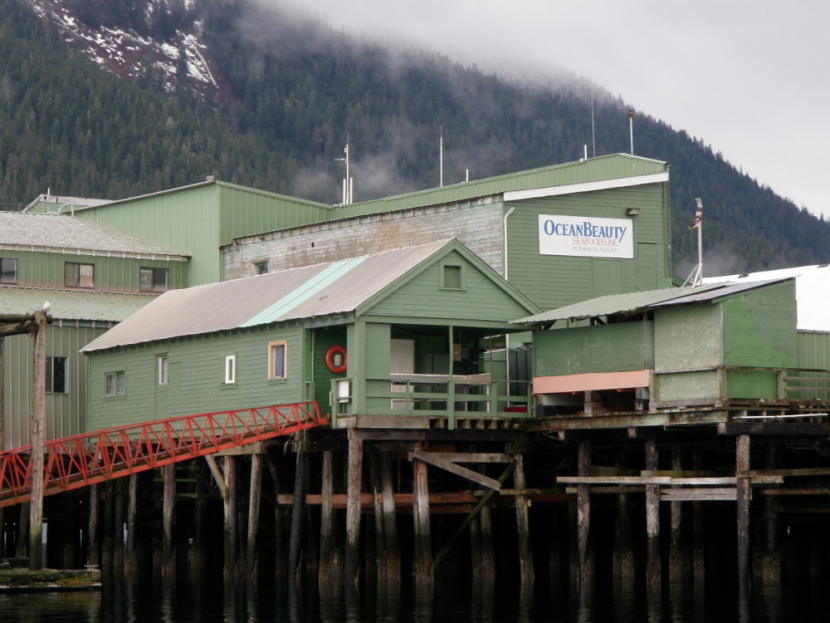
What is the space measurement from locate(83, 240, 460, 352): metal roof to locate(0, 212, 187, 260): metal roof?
642 cm

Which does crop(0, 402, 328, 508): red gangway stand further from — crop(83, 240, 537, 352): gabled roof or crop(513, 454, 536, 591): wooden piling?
crop(513, 454, 536, 591): wooden piling

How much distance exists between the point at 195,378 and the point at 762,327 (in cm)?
1881

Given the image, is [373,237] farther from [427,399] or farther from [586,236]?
[427,399]

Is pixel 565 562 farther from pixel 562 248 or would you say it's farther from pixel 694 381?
pixel 694 381

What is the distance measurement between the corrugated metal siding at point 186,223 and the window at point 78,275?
414 cm

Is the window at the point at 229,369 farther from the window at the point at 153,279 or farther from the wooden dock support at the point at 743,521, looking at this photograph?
the window at the point at 153,279

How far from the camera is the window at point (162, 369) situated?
57.4 metres

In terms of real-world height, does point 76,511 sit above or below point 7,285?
below

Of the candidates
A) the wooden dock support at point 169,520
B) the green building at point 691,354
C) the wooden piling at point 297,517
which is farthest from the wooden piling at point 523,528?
the wooden dock support at point 169,520

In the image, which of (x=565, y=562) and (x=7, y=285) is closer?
(x=565, y=562)

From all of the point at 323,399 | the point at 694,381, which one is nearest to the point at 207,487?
the point at 323,399

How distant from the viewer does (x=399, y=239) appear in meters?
61.1

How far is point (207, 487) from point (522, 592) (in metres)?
13.9

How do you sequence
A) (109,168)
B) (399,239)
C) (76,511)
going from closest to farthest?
(399,239) → (76,511) → (109,168)
